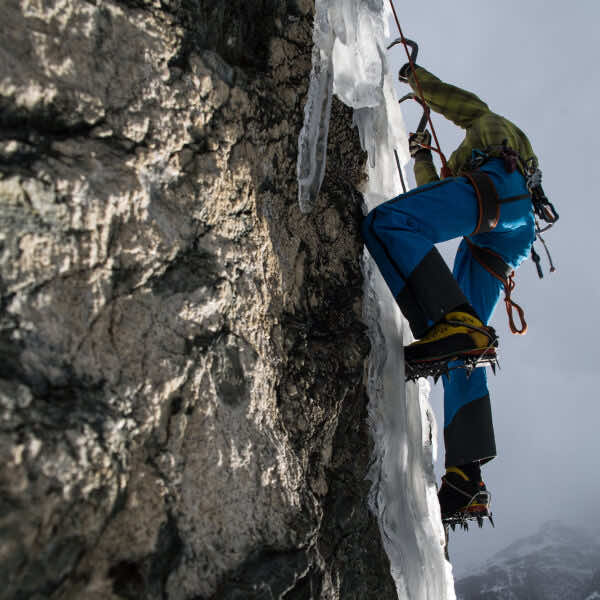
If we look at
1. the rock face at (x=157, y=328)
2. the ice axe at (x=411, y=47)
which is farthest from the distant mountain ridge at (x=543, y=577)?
the rock face at (x=157, y=328)

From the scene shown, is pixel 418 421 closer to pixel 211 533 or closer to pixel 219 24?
pixel 211 533

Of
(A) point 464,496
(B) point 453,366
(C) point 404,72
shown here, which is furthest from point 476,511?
(C) point 404,72

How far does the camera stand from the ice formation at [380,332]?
5.16 ft

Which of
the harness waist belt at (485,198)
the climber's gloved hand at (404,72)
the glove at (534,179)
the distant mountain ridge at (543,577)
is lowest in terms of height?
the distant mountain ridge at (543,577)

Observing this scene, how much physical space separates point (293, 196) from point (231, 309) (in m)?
0.47

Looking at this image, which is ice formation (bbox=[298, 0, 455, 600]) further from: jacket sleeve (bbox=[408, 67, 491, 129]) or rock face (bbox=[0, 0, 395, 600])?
jacket sleeve (bbox=[408, 67, 491, 129])

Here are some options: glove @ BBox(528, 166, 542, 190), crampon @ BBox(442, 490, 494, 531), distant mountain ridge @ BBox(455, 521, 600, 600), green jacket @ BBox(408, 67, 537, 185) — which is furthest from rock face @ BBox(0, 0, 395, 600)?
distant mountain ridge @ BBox(455, 521, 600, 600)

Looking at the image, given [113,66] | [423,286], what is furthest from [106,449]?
[423,286]

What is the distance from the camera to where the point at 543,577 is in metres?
11.4

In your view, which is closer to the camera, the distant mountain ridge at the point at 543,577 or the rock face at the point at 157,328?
the rock face at the point at 157,328

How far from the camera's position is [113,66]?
1004 millimetres

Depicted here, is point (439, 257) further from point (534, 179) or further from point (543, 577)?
point (543, 577)

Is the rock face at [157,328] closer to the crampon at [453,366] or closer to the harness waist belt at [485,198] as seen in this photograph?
the crampon at [453,366]

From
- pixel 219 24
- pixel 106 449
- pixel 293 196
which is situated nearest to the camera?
pixel 106 449
